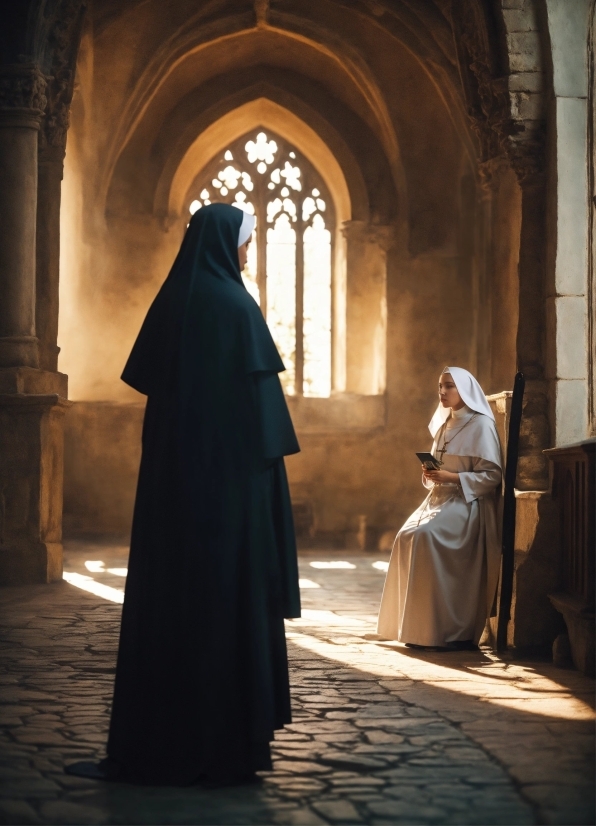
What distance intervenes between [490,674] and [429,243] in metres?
8.59

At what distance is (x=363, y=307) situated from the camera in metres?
13.9

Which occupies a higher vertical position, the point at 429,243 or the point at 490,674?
the point at 429,243

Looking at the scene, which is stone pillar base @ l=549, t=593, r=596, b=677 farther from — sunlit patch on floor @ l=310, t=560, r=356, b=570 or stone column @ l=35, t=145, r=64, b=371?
→ stone column @ l=35, t=145, r=64, b=371

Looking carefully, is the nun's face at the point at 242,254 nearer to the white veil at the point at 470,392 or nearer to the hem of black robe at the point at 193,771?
the hem of black robe at the point at 193,771

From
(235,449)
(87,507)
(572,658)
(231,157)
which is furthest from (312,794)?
(231,157)

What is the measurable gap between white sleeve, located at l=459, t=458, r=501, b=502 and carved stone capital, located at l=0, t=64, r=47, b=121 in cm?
495

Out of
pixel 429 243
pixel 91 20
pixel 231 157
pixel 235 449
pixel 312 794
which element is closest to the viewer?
pixel 312 794

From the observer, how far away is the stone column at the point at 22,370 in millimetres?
8664

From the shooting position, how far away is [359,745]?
3.98 metres

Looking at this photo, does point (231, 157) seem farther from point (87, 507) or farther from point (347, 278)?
point (87, 507)

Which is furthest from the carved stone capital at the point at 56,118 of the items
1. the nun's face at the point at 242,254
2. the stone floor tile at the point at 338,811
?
the stone floor tile at the point at 338,811

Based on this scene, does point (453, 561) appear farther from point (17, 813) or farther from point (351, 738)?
point (17, 813)

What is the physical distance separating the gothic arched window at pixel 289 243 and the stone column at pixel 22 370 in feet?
18.1

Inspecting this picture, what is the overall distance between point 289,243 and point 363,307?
1.42 m
